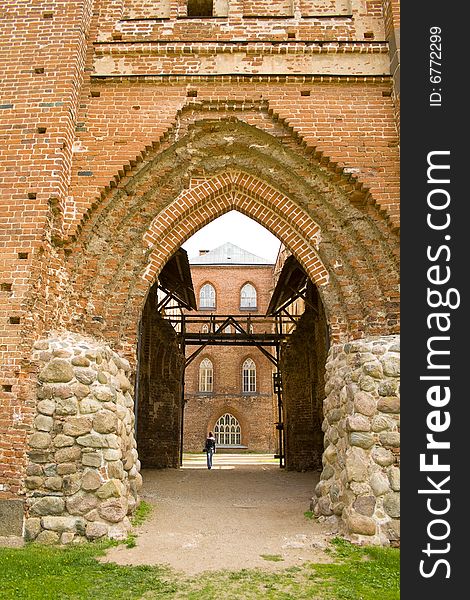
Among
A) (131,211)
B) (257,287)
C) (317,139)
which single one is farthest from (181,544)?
(257,287)

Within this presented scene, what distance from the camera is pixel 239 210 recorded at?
8.82 meters

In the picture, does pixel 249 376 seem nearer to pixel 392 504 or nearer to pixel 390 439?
pixel 390 439

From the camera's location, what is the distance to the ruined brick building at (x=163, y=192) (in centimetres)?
664

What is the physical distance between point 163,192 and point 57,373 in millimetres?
3361

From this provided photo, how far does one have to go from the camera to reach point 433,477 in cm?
489

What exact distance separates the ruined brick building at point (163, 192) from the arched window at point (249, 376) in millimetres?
25009

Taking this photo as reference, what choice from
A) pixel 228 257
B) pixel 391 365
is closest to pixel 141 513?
pixel 391 365

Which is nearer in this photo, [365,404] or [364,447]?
[364,447]

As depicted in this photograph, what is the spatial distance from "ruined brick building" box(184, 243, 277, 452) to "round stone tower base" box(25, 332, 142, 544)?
82.8 ft

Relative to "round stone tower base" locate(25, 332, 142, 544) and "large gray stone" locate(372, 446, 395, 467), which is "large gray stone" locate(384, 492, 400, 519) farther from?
"round stone tower base" locate(25, 332, 142, 544)

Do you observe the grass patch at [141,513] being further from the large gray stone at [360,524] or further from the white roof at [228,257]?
the white roof at [228,257]

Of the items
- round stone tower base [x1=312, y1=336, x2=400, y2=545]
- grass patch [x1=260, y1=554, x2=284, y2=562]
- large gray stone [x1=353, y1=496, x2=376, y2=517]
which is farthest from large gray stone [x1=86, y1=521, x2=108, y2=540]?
large gray stone [x1=353, y1=496, x2=376, y2=517]

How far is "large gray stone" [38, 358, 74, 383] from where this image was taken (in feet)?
22.0

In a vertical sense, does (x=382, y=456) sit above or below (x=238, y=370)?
below
